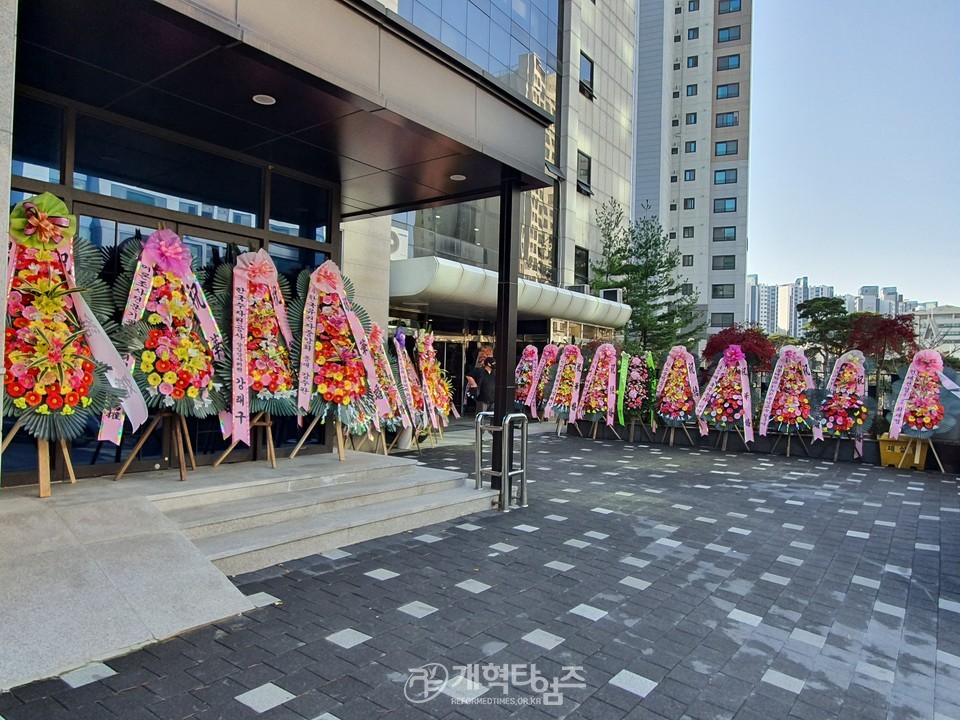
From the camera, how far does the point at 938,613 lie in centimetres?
412

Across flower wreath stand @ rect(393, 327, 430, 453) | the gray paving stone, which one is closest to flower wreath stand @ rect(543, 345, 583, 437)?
flower wreath stand @ rect(393, 327, 430, 453)

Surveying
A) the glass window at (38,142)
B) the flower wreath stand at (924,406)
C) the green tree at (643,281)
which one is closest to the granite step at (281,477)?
the glass window at (38,142)

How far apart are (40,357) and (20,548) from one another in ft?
4.82

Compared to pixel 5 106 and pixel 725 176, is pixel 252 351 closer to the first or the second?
pixel 5 106

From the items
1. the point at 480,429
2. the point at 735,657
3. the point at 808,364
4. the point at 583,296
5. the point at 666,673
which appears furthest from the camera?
the point at 583,296

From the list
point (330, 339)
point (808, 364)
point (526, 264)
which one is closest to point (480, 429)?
point (330, 339)

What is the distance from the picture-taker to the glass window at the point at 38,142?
5.07 m

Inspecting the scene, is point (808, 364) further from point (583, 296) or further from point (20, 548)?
point (20, 548)

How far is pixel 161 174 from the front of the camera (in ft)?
19.7

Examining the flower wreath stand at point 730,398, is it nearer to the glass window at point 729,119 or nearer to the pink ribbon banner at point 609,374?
the pink ribbon banner at point 609,374

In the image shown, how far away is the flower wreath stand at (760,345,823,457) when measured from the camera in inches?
443

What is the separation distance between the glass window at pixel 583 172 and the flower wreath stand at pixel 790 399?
47.3ft

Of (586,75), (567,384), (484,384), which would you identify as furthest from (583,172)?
(484,384)

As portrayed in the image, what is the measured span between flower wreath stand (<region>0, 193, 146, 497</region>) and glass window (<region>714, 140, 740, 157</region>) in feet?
182
